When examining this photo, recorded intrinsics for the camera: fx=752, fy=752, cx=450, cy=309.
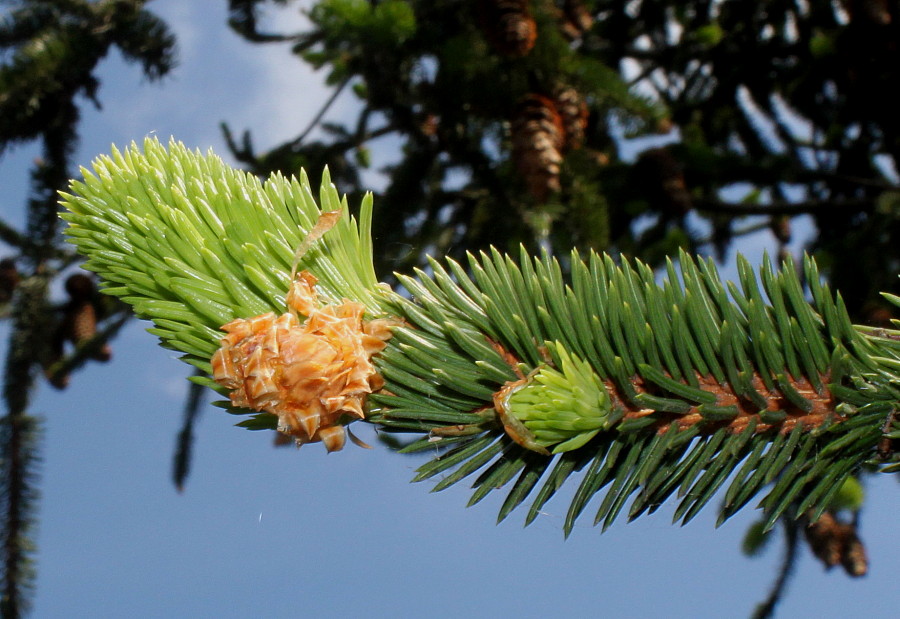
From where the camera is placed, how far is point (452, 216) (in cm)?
249

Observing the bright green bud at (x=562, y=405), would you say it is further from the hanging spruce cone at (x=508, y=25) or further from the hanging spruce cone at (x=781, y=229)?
the hanging spruce cone at (x=781, y=229)

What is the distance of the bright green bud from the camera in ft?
1.58

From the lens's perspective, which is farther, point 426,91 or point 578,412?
point 426,91

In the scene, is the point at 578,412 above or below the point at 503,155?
below

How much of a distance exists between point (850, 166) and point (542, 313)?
2.50 m

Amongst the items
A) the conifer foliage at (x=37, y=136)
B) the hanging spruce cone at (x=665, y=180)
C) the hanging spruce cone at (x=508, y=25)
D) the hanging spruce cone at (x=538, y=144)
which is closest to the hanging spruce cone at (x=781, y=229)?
the hanging spruce cone at (x=665, y=180)

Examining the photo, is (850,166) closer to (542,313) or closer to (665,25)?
(665,25)

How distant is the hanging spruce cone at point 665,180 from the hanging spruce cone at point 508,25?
2.07 feet

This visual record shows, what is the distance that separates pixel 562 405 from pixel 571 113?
1495mm

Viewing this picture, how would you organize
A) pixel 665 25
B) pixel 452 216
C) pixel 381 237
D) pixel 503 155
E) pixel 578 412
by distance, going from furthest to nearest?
pixel 665 25, pixel 452 216, pixel 503 155, pixel 381 237, pixel 578 412

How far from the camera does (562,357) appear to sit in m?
0.49

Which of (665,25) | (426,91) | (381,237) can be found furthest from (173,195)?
(665,25)

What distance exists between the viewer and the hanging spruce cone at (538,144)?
5.66 feet

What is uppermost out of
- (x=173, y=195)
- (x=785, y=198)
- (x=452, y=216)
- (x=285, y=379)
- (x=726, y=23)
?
(x=726, y=23)
